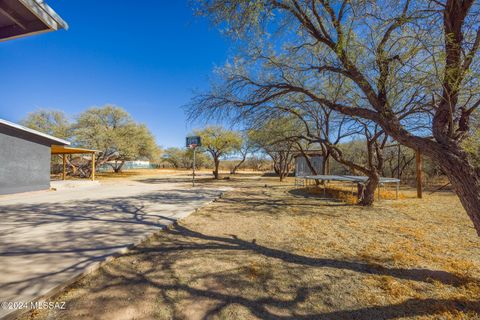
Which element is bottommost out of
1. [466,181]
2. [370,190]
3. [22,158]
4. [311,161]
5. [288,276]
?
[288,276]

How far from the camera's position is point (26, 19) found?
264cm

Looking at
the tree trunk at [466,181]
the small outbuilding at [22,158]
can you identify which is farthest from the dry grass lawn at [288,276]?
the small outbuilding at [22,158]

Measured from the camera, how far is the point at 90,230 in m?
4.17

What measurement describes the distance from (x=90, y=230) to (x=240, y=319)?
152 inches

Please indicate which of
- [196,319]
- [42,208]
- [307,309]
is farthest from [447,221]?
[42,208]

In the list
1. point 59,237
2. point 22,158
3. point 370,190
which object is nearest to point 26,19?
point 59,237

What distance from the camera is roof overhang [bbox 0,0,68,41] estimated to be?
7.86 ft

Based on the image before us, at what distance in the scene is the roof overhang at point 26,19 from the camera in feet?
7.86

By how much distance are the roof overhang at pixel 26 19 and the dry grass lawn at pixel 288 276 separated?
127 inches

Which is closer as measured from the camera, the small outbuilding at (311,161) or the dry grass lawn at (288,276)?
the dry grass lawn at (288,276)

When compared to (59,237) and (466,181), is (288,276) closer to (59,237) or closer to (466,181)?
(466,181)

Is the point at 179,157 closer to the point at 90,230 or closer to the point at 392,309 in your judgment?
the point at 90,230

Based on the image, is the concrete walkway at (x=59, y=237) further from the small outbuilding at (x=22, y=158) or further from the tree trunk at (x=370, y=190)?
the tree trunk at (x=370, y=190)

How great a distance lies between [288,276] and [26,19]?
4.72 m
